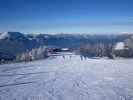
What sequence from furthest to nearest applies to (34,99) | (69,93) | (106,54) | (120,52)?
(106,54) → (120,52) → (69,93) → (34,99)

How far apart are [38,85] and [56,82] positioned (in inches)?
53.2

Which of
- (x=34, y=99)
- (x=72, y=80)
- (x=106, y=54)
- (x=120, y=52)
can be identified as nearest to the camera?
(x=34, y=99)

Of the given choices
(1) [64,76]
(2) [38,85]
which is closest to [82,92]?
(2) [38,85]

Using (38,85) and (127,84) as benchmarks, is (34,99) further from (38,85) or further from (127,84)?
(127,84)

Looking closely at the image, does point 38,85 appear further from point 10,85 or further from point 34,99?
point 34,99

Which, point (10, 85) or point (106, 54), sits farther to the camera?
point (106, 54)

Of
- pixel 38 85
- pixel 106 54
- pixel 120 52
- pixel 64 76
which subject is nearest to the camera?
pixel 38 85

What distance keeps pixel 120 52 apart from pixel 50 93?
1016 inches

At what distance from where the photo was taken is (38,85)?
1170cm

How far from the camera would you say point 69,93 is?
9.89 m

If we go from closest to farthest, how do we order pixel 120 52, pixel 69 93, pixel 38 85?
pixel 69 93 < pixel 38 85 < pixel 120 52

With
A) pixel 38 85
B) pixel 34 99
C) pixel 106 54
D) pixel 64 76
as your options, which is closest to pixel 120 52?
pixel 106 54

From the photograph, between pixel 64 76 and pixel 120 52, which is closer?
pixel 64 76

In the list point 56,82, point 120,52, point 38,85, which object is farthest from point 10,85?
point 120,52
